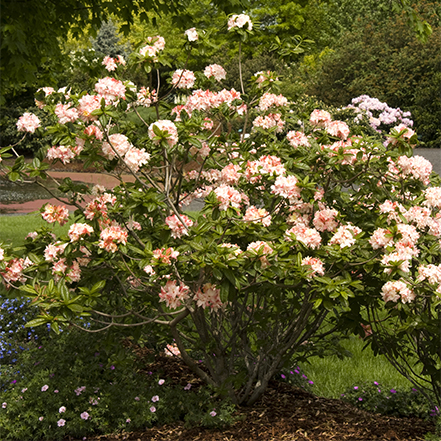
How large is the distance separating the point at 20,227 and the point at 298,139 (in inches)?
288

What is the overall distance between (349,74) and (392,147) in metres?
16.1

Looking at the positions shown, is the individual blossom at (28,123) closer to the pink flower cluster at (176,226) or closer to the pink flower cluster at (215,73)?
the pink flower cluster at (176,226)

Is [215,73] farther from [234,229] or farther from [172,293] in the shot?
[172,293]

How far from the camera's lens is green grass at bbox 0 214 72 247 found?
28.4 feet

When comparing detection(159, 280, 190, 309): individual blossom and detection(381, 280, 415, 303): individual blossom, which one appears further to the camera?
detection(159, 280, 190, 309): individual blossom

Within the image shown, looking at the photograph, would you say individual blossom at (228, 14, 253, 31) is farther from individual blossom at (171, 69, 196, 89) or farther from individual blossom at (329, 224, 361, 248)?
individual blossom at (329, 224, 361, 248)

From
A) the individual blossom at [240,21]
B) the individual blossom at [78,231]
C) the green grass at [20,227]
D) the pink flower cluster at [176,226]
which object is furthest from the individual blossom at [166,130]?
the green grass at [20,227]

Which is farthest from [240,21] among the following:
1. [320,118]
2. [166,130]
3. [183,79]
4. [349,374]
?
[349,374]

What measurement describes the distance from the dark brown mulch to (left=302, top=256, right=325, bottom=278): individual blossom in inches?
44.1

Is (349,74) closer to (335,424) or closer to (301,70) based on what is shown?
(301,70)

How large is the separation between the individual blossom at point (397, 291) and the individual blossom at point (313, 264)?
12.0 inches

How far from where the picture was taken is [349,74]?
18016 millimetres

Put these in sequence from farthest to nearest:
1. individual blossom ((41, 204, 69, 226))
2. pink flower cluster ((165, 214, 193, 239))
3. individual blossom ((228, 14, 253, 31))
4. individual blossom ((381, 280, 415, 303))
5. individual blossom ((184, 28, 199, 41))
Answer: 1. individual blossom ((228, 14, 253, 31))
2. individual blossom ((184, 28, 199, 41))
3. individual blossom ((41, 204, 69, 226))
4. pink flower cluster ((165, 214, 193, 239))
5. individual blossom ((381, 280, 415, 303))

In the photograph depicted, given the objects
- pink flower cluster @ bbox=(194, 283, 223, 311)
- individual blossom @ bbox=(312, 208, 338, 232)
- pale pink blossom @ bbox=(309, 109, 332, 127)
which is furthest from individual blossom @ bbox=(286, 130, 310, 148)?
pink flower cluster @ bbox=(194, 283, 223, 311)
